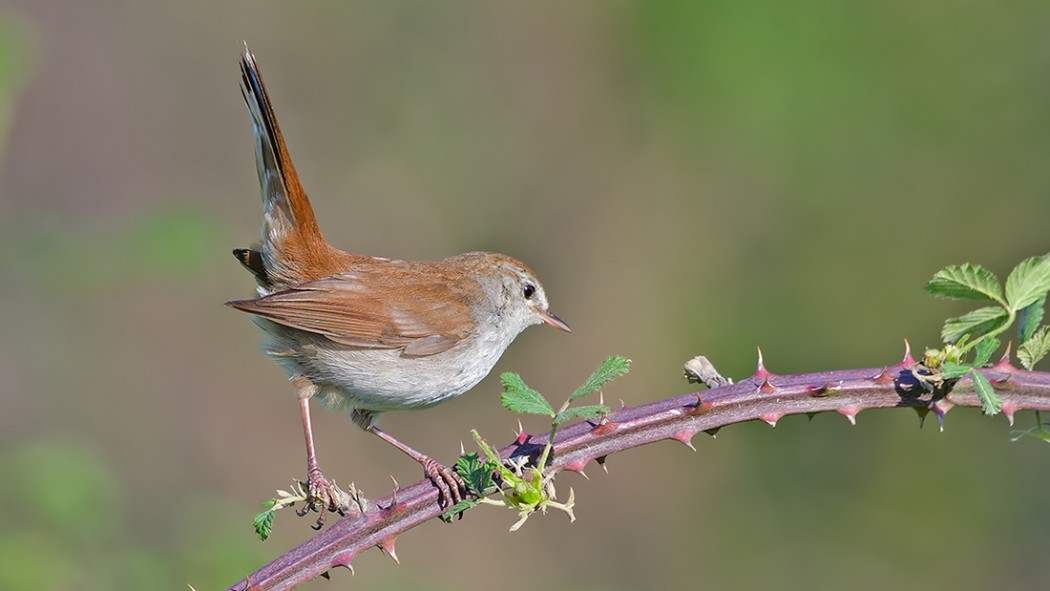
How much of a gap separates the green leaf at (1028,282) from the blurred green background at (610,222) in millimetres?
4326

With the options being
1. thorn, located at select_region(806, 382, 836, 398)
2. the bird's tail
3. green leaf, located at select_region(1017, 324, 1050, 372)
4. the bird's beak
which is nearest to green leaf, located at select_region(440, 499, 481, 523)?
thorn, located at select_region(806, 382, 836, 398)

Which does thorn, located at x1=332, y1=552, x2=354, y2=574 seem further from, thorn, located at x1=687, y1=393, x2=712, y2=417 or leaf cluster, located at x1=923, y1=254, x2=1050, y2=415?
leaf cluster, located at x1=923, y1=254, x2=1050, y2=415

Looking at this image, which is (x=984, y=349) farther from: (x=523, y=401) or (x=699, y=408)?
(x=523, y=401)

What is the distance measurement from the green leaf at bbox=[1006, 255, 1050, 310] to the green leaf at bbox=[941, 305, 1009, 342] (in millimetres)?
43

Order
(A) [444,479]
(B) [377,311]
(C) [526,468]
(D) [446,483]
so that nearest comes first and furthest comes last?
(C) [526,468] < (D) [446,483] < (A) [444,479] < (B) [377,311]

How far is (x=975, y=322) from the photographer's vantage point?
247 cm

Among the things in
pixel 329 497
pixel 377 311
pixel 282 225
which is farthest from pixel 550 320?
pixel 329 497

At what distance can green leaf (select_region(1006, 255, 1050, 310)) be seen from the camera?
2412 millimetres

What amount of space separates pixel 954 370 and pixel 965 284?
26 centimetres

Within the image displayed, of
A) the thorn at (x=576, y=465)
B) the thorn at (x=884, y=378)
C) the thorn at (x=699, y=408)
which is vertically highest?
the thorn at (x=884, y=378)

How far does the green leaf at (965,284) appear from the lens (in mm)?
2432

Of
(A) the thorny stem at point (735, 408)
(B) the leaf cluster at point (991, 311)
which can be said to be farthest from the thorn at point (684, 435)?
(B) the leaf cluster at point (991, 311)

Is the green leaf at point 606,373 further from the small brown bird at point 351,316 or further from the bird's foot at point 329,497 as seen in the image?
the small brown bird at point 351,316

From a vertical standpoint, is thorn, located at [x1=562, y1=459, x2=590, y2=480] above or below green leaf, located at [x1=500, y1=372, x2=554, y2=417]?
below
